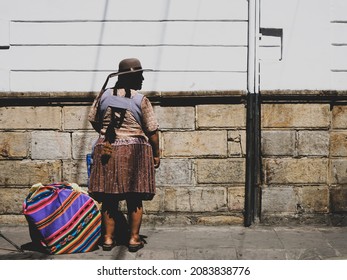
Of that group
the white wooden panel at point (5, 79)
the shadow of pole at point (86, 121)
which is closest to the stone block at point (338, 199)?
the shadow of pole at point (86, 121)

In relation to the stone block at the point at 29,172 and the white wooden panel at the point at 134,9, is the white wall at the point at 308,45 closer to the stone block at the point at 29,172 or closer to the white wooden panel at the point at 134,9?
the white wooden panel at the point at 134,9

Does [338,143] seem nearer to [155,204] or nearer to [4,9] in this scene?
[155,204]

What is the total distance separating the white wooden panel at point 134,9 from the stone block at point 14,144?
4.86 feet

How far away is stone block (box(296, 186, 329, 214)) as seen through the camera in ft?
21.4

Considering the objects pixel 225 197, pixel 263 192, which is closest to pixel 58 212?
pixel 225 197

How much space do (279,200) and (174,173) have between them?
135cm

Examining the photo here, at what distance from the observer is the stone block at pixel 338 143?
655 centimetres

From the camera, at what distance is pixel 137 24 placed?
6.40 meters

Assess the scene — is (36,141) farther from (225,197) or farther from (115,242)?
(225,197)

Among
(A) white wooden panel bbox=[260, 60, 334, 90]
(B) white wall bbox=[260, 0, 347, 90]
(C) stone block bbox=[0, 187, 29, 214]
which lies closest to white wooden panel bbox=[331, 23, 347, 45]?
(B) white wall bbox=[260, 0, 347, 90]

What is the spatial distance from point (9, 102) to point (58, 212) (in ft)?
6.29

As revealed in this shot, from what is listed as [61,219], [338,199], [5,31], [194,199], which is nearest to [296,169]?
[338,199]

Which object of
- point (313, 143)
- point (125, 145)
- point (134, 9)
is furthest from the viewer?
point (313, 143)

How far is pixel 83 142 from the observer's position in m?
6.52
